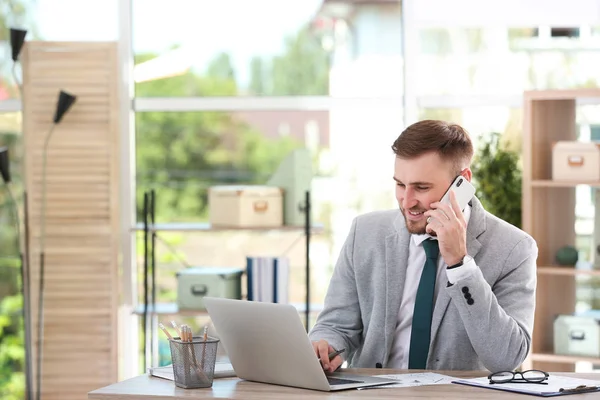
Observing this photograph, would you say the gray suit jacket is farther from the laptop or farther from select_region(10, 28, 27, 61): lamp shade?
select_region(10, 28, 27, 61): lamp shade

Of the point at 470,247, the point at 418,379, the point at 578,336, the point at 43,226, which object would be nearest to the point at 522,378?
the point at 418,379

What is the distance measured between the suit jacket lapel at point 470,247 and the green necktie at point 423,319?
17 mm

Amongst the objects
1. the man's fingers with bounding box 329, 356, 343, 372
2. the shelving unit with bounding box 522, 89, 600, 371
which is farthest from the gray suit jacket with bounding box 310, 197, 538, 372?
the shelving unit with bounding box 522, 89, 600, 371

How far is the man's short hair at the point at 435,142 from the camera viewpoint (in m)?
2.83

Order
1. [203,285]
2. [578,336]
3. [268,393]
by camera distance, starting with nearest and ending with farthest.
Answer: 1. [268,393]
2. [578,336]
3. [203,285]

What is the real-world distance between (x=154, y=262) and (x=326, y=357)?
7.86 feet

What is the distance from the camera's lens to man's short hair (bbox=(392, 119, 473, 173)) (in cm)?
283

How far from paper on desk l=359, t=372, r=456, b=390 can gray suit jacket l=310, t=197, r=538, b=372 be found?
0.18m

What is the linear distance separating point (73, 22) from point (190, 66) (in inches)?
26.9

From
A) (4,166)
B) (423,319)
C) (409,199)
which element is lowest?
(423,319)

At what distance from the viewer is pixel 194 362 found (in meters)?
Answer: 2.40

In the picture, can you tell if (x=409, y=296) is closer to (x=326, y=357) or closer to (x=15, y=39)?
(x=326, y=357)

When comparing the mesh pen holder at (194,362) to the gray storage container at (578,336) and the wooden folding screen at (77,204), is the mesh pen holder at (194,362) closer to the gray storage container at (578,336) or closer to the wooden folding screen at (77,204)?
the wooden folding screen at (77,204)

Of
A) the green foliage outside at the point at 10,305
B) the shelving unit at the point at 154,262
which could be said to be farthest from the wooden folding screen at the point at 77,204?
the green foliage outside at the point at 10,305
